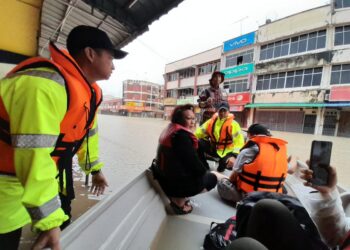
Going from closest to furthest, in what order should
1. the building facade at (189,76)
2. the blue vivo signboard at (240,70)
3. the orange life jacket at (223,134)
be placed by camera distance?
the orange life jacket at (223,134) < the blue vivo signboard at (240,70) < the building facade at (189,76)

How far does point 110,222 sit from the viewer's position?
1232 millimetres

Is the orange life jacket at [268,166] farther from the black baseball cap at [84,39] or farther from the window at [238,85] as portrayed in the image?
the window at [238,85]

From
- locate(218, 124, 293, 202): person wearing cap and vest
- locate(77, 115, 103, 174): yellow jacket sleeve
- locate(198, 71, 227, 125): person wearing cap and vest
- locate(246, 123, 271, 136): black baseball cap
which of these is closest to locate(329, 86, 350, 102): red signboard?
locate(198, 71, 227, 125): person wearing cap and vest

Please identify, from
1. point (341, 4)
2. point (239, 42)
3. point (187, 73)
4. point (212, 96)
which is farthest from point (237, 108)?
point (212, 96)

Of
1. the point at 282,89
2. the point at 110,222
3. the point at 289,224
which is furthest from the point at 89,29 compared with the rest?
the point at 282,89

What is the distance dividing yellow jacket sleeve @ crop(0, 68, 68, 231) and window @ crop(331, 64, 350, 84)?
17.1 meters

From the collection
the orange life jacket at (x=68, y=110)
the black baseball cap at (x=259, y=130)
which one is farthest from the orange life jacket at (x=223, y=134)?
the orange life jacket at (x=68, y=110)

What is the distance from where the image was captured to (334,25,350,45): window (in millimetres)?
13539

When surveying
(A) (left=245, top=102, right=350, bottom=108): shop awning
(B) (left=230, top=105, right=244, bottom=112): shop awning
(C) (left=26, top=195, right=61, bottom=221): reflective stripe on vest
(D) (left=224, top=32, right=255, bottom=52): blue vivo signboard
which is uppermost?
(D) (left=224, top=32, right=255, bottom=52): blue vivo signboard

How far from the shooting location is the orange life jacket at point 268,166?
1.92m

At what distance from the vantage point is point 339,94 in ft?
42.9

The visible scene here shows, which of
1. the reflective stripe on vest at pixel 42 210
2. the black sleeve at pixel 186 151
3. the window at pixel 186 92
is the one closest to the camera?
the reflective stripe on vest at pixel 42 210

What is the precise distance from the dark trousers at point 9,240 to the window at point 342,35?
18.0 meters

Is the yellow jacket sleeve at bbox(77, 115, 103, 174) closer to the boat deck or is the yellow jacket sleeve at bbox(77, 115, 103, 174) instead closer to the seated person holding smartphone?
the boat deck
